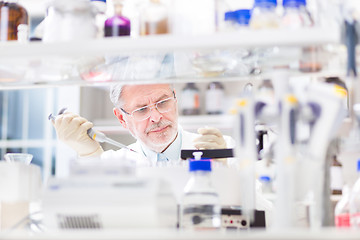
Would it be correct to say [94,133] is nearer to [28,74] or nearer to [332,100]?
[28,74]

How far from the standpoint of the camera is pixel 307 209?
121cm

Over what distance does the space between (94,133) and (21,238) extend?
2.55 feet

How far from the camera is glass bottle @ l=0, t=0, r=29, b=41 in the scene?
1.34 metres

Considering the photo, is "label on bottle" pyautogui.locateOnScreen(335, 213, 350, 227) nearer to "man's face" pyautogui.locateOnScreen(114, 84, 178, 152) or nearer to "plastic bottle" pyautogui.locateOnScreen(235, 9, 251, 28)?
"plastic bottle" pyautogui.locateOnScreen(235, 9, 251, 28)

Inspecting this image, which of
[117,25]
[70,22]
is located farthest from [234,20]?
[70,22]

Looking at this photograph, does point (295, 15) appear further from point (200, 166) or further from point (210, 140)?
point (210, 140)

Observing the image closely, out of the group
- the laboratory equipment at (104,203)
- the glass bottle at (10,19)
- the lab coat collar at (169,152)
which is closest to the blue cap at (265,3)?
the laboratory equipment at (104,203)

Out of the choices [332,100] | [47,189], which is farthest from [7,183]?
[332,100]

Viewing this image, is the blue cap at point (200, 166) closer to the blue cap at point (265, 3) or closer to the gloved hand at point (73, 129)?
the blue cap at point (265, 3)

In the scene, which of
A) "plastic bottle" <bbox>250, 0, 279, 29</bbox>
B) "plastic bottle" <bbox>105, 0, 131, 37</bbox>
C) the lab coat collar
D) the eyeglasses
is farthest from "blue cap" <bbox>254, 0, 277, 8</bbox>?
the lab coat collar

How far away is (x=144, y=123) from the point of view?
210 cm

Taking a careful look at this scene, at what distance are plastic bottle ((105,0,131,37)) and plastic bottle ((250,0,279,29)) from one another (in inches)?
12.0

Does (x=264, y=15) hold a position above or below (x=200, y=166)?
above

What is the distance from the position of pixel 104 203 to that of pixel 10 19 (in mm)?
596
